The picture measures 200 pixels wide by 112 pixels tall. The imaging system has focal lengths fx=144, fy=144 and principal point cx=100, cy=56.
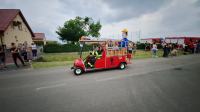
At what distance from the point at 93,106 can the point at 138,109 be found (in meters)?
1.29

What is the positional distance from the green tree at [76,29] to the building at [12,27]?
2130cm

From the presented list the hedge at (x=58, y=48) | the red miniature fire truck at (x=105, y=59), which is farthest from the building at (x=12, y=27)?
the red miniature fire truck at (x=105, y=59)

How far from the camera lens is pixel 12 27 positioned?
24031 millimetres

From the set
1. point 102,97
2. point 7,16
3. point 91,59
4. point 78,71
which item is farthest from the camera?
point 7,16

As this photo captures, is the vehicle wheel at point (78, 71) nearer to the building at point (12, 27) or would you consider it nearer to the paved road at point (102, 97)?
the paved road at point (102, 97)

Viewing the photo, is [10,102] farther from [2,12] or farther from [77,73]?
[2,12]

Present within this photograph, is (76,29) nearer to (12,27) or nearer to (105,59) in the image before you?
(12,27)

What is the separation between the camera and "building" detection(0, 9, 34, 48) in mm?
21675

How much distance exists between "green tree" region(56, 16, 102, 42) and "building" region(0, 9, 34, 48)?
69.9 ft

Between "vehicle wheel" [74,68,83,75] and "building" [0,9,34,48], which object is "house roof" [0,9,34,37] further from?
"vehicle wheel" [74,68,83,75]

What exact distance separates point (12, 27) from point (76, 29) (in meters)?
28.0

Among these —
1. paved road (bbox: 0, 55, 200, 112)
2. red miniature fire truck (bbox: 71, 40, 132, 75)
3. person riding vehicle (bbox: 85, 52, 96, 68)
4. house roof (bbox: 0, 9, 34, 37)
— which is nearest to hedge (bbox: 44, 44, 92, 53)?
house roof (bbox: 0, 9, 34, 37)

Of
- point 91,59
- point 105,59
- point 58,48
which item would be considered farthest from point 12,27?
point 105,59

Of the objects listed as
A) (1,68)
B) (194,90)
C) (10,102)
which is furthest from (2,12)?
(194,90)
